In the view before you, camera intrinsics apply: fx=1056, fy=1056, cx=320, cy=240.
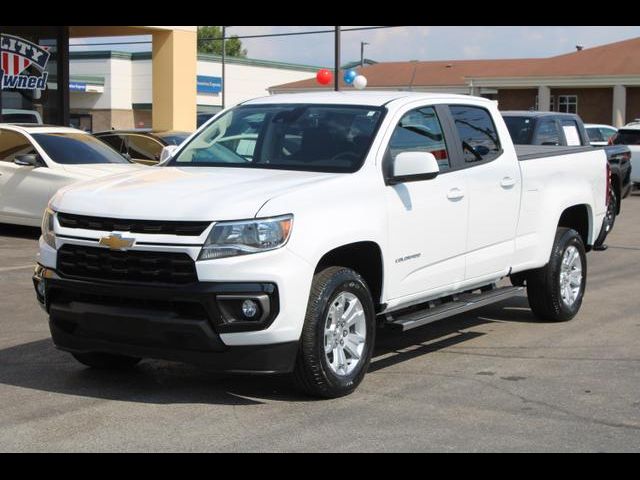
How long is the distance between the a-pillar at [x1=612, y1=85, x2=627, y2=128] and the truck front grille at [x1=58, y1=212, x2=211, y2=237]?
44203 millimetres

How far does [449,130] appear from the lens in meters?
7.92

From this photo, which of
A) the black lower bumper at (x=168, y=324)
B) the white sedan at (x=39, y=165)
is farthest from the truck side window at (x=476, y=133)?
the white sedan at (x=39, y=165)

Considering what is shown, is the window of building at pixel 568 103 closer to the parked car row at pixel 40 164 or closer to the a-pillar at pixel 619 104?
the a-pillar at pixel 619 104

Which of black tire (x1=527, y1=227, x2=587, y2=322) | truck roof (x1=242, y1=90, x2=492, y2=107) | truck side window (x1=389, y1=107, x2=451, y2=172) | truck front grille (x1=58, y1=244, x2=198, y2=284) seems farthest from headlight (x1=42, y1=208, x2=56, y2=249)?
black tire (x1=527, y1=227, x2=587, y2=322)

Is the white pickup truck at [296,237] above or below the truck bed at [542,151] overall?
below

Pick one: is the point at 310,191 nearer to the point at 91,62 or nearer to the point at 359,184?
the point at 359,184

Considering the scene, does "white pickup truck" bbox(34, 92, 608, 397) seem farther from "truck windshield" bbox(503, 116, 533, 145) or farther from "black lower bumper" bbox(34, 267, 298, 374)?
"truck windshield" bbox(503, 116, 533, 145)

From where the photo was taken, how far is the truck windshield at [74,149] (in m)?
15.1

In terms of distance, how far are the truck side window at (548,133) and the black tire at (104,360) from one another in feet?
25.3

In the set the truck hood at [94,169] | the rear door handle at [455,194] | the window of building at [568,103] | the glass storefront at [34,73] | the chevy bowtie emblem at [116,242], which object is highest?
the window of building at [568,103]

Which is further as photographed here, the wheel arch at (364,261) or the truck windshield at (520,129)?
the truck windshield at (520,129)

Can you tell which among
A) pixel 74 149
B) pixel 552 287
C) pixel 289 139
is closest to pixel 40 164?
pixel 74 149

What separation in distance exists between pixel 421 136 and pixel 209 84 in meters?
57.6

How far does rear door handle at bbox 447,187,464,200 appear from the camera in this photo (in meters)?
7.59
